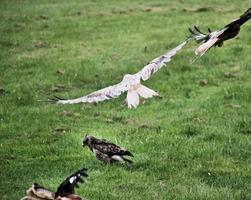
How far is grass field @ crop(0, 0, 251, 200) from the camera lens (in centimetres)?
979

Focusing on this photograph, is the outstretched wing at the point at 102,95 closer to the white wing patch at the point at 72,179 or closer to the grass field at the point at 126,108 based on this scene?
the white wing patch at the point at 72,179

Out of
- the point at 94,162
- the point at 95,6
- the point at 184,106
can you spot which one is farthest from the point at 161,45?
the point at 94,162

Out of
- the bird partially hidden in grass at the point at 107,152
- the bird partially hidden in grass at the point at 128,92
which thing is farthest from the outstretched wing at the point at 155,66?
the bird partially hidden in grass at the point at 107,152

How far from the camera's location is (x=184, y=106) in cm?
1462

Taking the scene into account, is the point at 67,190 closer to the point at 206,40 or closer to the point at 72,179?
the point at 72,179

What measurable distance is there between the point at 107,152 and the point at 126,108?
4.63m

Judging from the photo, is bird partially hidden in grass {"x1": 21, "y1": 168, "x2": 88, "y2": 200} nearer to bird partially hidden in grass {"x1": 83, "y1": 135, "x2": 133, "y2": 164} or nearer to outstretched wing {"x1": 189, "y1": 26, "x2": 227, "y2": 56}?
outstretched wing {"x1": 189, "y1": 26, "x2": 227, "y2": 56}

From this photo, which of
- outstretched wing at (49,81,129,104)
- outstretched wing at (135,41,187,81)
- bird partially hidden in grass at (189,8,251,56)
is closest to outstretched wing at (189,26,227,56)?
bird partially hidden in grass at (189,8,251,56)

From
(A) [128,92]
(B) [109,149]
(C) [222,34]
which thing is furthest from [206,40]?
(B) [109,149]

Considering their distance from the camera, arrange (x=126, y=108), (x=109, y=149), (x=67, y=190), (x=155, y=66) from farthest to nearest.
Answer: (x=126, y=108), (x=109, y=149), (x=67, y=190), (x=155, y=66)

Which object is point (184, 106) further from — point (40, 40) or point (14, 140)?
point (40, 40)

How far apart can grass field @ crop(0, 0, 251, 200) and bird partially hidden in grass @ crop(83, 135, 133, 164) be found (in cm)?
16

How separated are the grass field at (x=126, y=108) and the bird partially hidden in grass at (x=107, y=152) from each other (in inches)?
6.1

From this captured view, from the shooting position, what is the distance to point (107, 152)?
10086 mm
